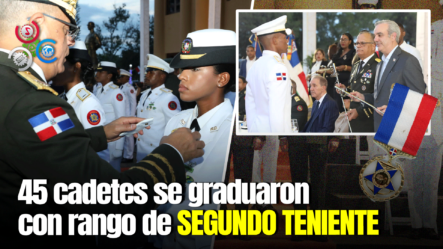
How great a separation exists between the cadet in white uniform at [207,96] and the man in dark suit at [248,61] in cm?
14

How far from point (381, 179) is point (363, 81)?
64 centimetres

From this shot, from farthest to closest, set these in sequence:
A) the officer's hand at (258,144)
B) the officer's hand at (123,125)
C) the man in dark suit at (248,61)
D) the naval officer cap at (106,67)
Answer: the naval officer cap at (106,67) → the officer's hand at (258,144) → the man in dark suit at (248,61) → the officer's hand at (123,125)

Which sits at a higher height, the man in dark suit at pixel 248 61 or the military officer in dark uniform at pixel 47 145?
the man in dark suit at pixel 248 61

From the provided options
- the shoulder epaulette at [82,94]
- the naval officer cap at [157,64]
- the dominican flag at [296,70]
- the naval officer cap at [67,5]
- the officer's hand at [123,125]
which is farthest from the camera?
the naval officer cap at [157,64]

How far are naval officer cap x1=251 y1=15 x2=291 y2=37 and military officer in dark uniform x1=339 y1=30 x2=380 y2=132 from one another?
19.8 inches

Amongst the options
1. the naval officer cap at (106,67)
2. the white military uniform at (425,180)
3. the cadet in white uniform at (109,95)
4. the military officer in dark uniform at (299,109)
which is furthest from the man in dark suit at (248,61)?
the naval officer cap at (106,67)

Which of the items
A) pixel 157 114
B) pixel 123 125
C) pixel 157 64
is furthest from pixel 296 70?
pixel 157 64

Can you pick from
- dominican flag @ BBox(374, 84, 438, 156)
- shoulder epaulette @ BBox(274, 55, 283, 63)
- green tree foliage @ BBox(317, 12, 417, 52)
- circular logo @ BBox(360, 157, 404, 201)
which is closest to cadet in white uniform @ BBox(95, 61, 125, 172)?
shoulder epaulette @ BBox(274, 55, 283, 63)

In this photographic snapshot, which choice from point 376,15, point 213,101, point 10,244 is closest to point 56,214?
point 10,244

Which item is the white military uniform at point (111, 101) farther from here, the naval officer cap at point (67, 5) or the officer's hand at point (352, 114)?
the naval officer cap at point (67, 5)

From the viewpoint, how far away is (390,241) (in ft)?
9.34

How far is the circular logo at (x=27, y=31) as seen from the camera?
1228 mm

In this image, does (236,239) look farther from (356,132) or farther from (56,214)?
(56,214)

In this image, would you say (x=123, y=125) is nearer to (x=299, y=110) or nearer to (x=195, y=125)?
(x=195, y=125)
